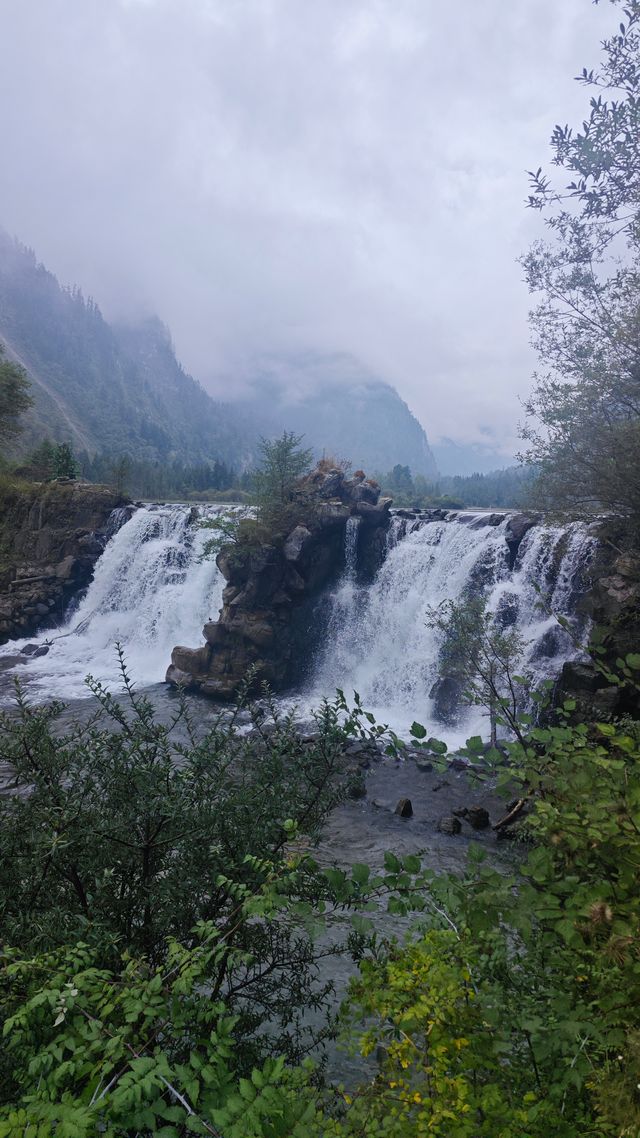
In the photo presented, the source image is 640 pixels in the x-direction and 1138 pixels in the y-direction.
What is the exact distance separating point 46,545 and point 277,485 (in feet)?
54.9

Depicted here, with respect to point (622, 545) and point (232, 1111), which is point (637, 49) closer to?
point (232, 1111)

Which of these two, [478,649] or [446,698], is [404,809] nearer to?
[478,649]

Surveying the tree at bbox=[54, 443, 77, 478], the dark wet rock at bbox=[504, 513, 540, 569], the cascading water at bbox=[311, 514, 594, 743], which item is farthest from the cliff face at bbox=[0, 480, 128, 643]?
the dark wet rock at bbox=[504, 513, 540, 569]

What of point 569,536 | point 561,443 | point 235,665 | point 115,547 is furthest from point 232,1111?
point 115,547

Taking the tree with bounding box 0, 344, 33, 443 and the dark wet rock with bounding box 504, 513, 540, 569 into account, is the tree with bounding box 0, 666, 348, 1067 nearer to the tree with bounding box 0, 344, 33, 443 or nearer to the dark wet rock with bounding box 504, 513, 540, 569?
the dark wet rock with bounding box 504, 513, 540, 569

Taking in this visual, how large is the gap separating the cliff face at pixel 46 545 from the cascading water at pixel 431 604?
653 inches

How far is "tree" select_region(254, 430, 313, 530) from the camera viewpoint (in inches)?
1050

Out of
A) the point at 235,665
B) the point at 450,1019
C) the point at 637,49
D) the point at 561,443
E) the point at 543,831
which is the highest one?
the point at 637,49

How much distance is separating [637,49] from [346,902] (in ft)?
34.6

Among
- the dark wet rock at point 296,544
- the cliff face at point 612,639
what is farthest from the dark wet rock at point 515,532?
the dark wet rock at point 296,544

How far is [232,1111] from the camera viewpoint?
73.6 inches

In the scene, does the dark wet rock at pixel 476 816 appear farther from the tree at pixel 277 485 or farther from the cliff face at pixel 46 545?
the cliff face at pixel 46 545

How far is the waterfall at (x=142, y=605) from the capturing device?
25891 millimetres

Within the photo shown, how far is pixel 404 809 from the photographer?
44.9ft
